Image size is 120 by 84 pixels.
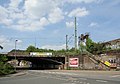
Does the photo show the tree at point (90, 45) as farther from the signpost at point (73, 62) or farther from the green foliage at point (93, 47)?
the signpost at point (73, 62)

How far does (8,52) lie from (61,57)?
19658 mm

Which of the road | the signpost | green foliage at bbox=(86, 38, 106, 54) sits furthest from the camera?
green foliage at bbox=(86, 38, 106, 54)

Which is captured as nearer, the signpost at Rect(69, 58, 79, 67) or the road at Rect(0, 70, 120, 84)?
the road at Rect(0, 70, 120, 84)

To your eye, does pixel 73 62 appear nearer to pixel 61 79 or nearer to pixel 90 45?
pixel 90 45

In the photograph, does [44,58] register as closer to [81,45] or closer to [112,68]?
[81,45]

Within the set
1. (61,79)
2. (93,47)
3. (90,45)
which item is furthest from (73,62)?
(61,79)

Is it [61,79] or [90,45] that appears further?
[90,45]

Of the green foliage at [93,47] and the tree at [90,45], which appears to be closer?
the green foliage at [93,47]

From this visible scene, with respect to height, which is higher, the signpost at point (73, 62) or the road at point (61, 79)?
the signpost at point (73, 62)

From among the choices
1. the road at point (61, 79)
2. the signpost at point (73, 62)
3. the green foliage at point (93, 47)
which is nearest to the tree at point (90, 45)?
the green foliage at point (93, 47)

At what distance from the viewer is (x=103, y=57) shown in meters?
88.8

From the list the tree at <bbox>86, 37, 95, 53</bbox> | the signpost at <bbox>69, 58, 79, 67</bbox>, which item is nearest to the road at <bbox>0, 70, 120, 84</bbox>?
the signpost at <bbox>69, 58, 79, 67</bbox>

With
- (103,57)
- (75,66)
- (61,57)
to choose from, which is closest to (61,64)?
(61,57)

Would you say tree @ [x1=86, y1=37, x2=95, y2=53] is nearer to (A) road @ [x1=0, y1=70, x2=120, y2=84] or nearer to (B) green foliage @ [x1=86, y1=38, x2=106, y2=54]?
(B) green foliage @ [x1=86, y1=38, x2=106, y2=54]
